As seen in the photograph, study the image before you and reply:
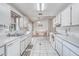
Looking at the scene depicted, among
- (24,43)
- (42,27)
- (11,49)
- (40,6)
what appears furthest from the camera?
(24,43)

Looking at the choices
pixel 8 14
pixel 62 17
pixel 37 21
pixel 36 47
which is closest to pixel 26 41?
pixel 36 47

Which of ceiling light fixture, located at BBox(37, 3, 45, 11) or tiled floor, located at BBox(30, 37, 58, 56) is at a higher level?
ceiling light fixture, located at BBox(37, 3, 45, 11)

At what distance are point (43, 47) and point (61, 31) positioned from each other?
56cm

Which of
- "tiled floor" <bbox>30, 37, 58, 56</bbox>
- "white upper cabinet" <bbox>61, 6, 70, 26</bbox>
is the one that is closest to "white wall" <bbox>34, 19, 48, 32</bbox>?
"tiled floor" <bbox>30, 37, 58, 56</bbox>

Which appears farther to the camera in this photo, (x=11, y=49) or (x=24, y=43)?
(x=24, y=43)

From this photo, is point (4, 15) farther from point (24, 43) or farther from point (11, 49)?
point (24, 43)

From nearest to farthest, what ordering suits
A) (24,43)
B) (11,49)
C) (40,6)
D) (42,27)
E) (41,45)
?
(11,49), (40,6), (42,27), (41,45), (24,43)

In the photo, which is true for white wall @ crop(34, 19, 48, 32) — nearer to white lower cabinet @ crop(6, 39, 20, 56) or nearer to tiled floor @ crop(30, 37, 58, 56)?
tiled floor @ crop(30, 37, 58, 56)

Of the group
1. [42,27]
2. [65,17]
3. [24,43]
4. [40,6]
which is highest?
[40,6]

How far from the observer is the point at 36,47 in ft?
6.77

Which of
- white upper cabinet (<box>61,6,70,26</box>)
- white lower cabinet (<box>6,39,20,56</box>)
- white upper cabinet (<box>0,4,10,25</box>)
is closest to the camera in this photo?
white lower cabinet (<box>6,39,20,56</box>)

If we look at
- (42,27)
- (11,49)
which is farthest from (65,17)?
(11,49)

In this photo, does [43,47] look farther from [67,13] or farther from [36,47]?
[67,13]

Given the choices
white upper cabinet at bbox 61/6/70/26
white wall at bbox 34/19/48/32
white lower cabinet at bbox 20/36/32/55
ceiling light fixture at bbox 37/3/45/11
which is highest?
ceiling light fixture at bbox 37/3/45/11
